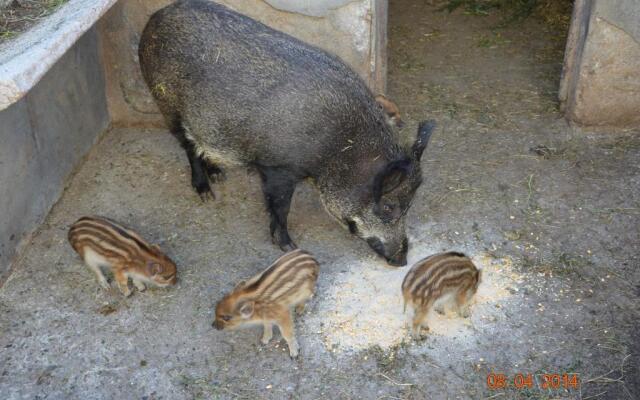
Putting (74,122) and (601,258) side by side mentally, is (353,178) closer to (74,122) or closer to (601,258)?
(601,258)

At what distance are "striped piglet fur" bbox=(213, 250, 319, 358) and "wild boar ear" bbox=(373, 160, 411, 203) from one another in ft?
Answer: 2.12

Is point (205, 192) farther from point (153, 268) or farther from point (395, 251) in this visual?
point (395, 251)

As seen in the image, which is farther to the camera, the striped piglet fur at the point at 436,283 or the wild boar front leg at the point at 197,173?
the wild boar front leg at the point at 197,173

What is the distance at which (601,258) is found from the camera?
4680 mm

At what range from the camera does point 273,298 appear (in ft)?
12.9

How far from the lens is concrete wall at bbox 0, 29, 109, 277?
15.1ft

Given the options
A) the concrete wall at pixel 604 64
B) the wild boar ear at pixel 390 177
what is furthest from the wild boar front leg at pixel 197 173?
the concrete wall at pixel 604 64

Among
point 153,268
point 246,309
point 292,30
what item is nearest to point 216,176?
point 292,30

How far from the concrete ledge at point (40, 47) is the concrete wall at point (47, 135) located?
0.92m

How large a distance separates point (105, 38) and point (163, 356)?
9.13ft

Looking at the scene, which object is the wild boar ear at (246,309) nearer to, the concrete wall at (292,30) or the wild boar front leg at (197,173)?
the wild boar front leg at (197,173)

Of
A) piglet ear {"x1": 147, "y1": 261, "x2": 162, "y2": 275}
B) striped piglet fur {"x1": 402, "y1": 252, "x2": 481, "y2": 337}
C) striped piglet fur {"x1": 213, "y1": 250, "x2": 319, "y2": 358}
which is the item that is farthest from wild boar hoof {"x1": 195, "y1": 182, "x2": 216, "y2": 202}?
striped piglet fur {"x1": 402, "y1": 252, "x2": 481, "y2": 337}

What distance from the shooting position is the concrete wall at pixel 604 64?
540cm

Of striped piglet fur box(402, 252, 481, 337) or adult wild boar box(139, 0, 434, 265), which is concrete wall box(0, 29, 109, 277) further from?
striped piglet fur box(402, 252, 481, 337)
